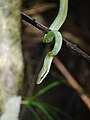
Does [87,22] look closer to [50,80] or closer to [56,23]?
[50,80]

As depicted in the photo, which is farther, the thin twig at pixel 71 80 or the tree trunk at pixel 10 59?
the thin twig at pixel 71 80

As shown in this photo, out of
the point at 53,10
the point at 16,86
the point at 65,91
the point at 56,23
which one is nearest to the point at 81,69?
the point at 65,91

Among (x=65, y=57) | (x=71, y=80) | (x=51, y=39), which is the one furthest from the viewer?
(x=65, y=57)

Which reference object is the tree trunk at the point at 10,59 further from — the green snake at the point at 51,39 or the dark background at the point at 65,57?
the dark background at the point at 65,57

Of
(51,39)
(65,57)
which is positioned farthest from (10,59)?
(65,57)

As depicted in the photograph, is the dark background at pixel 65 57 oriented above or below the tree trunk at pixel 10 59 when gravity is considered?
above

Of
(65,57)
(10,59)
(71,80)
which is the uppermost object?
(65,57)

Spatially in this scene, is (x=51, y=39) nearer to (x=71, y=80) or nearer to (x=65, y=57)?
(x=71, y=80)

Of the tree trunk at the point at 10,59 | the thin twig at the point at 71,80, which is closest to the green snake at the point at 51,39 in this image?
the tree trunk at the point at 10,59
